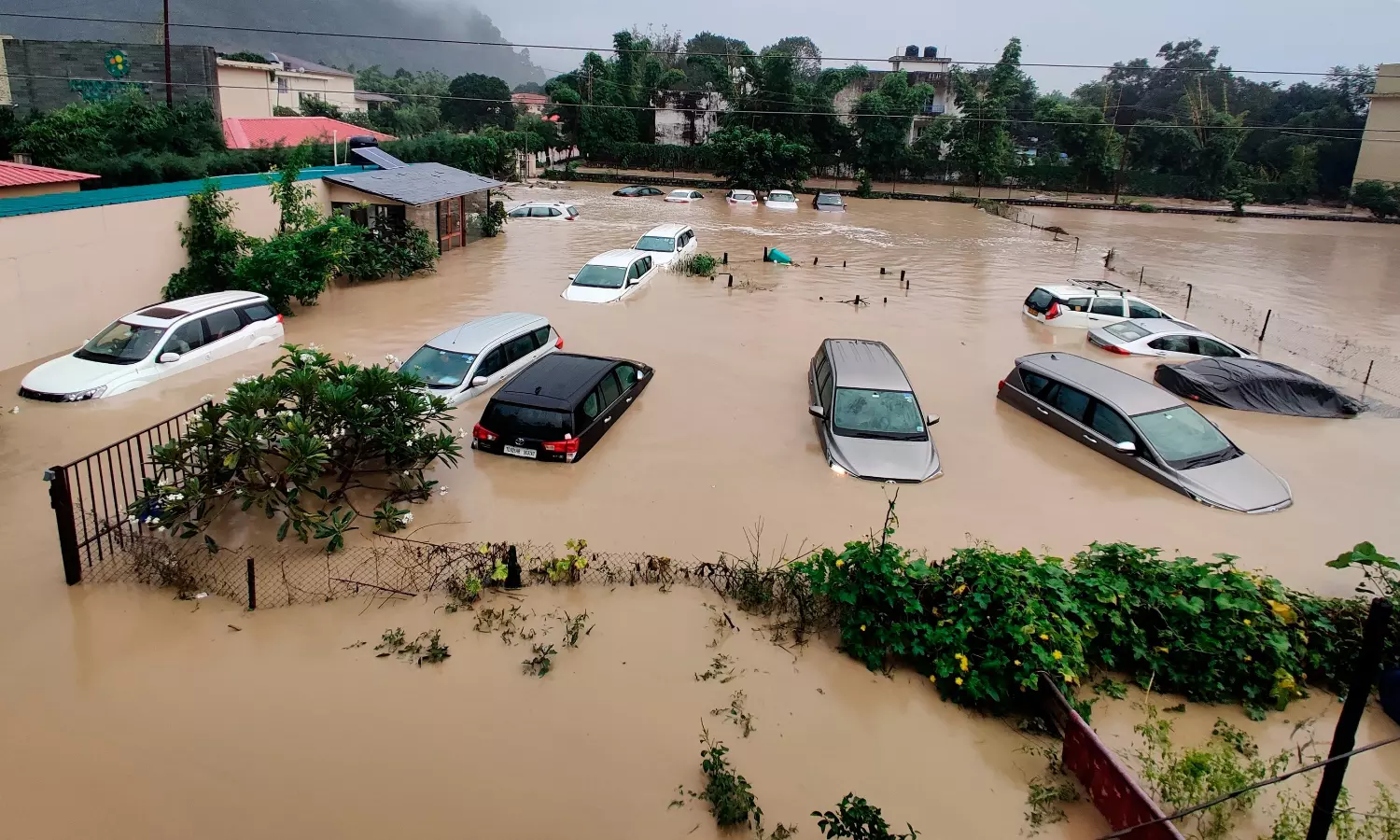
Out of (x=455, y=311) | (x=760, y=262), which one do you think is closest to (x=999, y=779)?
(x=455, y=311)

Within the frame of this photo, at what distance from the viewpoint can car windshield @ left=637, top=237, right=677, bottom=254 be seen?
26047mm

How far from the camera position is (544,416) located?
1147 cm

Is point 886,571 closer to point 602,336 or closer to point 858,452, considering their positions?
point 858,452

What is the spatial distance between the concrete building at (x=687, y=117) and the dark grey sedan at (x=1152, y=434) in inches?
2045

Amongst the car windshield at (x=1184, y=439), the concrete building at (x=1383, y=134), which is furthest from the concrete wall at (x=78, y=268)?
the concrete building at (x=1383, y=134)

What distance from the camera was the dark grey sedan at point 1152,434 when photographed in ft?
37.3

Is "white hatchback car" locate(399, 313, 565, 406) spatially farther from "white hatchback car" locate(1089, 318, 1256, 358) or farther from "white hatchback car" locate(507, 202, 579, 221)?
"white hatchback car" locate(507, 202, 579, 221)

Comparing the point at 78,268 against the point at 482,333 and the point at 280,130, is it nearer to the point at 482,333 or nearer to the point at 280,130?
the point at 482,333

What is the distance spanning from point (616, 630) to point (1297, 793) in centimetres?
554

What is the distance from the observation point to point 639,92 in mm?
61688

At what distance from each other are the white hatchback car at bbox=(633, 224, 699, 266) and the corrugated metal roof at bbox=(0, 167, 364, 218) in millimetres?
10264

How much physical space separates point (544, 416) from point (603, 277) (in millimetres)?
10763

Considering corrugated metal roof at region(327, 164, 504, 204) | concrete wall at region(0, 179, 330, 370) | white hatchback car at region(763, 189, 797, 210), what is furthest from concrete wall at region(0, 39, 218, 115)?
Answer: white hatchback car at region(763, 189, 797, 210)

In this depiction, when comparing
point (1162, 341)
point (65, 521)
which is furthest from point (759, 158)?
point (65, 521)
